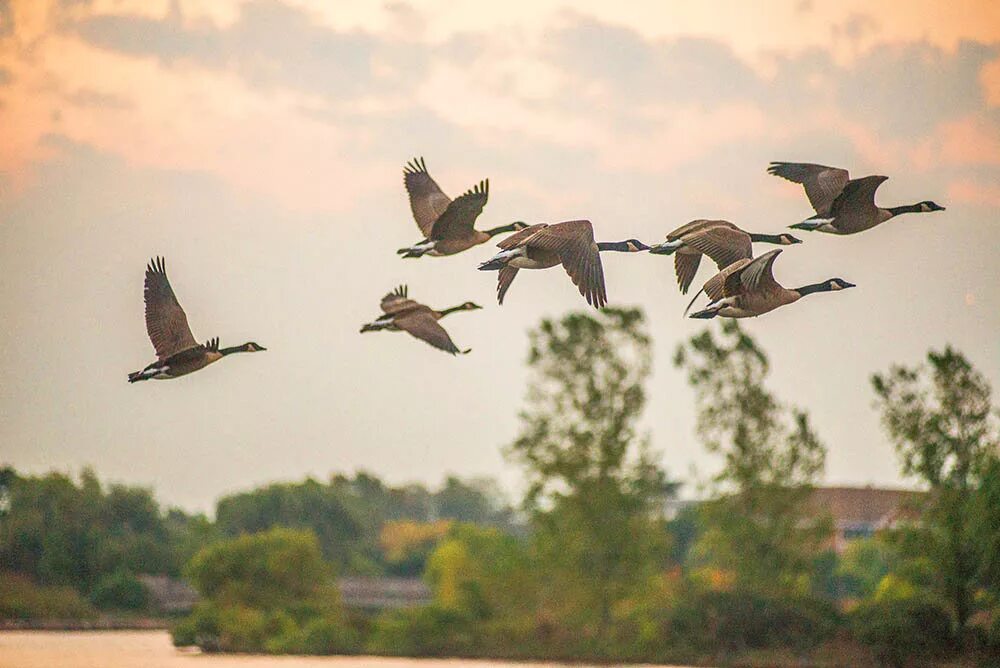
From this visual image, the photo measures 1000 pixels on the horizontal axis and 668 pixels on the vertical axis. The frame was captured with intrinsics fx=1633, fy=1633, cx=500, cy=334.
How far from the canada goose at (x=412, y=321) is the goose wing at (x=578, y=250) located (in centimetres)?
211

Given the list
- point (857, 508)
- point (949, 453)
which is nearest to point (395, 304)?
point (949, 453)

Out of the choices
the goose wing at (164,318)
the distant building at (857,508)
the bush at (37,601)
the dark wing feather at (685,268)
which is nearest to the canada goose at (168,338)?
the goose wing at (164,318)

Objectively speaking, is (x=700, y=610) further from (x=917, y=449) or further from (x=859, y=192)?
(x=859, y=192)

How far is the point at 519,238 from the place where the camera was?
20.1 m

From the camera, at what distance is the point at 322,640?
202 feet

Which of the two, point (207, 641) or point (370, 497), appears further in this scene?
point (370, 497)

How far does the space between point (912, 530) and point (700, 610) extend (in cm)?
1010

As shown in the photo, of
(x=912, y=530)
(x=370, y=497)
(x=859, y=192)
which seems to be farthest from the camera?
(x=370, y=497)

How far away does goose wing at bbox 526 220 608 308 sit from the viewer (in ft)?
61.4

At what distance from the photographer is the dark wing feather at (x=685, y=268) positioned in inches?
856

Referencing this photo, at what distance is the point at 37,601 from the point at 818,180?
195ft

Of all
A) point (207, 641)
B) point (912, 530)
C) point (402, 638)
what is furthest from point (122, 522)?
point (912, 530)

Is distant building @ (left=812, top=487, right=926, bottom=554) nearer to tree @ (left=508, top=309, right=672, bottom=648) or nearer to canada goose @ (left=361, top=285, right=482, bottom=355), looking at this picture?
tree @ (left=508, top=309, right=672, bottom=648)

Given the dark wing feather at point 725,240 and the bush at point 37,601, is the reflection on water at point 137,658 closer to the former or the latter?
the bush at point 37,601
